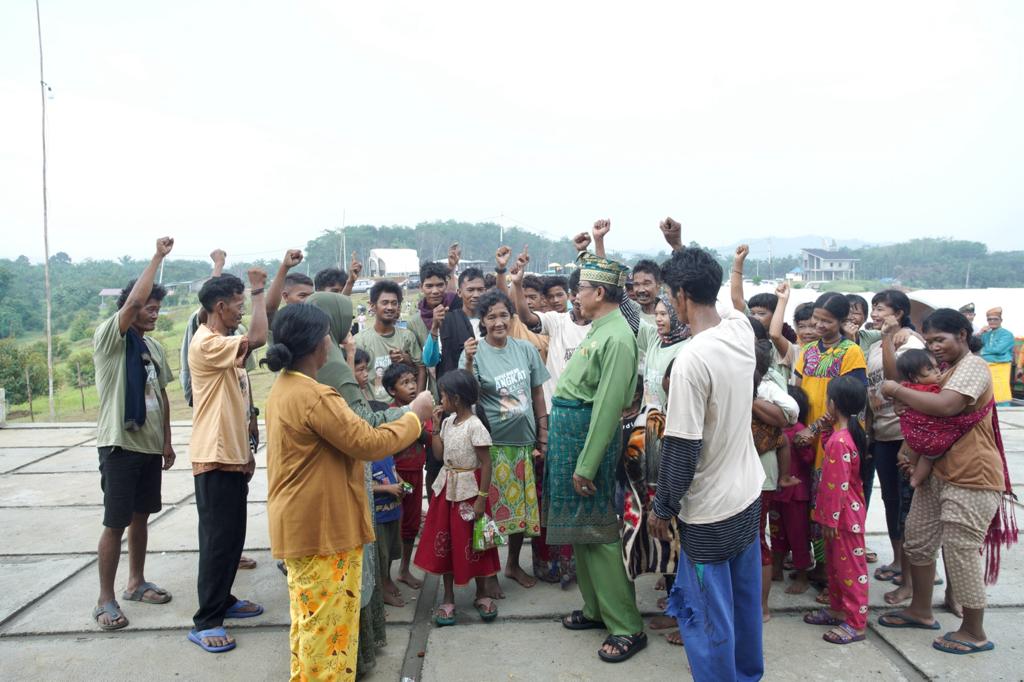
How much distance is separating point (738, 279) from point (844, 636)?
78.8 inches

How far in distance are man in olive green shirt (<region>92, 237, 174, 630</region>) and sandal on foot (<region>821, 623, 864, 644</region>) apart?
3929 millimetres

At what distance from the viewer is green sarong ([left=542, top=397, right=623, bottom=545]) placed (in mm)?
3807

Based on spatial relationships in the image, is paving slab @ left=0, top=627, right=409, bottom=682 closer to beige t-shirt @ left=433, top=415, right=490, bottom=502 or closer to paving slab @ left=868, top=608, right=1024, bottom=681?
beige t-shirt @ left=433, top=415, right=490, bottom=502

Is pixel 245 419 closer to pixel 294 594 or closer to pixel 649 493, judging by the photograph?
pixel 294 594

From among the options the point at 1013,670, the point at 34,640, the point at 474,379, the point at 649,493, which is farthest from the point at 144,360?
the point at 1013,670

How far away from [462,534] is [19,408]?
1724 centimetres

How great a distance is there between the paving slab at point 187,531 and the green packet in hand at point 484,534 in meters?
2.02

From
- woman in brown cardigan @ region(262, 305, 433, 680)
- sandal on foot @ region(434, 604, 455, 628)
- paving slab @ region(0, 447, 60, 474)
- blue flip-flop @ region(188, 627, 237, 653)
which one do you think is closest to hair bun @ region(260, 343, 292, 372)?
woman in brown cardigan @ region(262, 305, 433, 680)

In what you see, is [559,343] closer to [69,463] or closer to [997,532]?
[997,532]

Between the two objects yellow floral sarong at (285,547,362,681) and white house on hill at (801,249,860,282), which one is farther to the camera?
white house on hill at (801,249,860,282)

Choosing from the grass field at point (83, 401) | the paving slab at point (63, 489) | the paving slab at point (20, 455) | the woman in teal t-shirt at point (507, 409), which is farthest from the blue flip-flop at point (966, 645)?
the grass field at point (83, 401)

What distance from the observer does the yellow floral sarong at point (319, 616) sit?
3.02m

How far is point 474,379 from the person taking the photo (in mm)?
4180

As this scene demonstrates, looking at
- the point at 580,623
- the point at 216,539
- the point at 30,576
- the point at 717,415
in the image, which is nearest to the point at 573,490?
the point at 580,623
